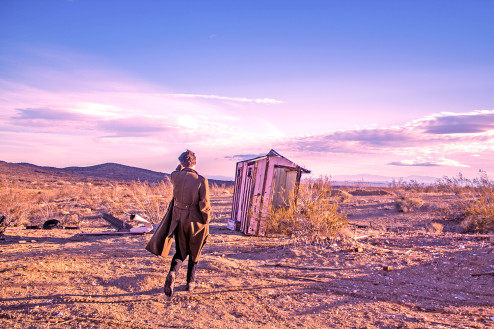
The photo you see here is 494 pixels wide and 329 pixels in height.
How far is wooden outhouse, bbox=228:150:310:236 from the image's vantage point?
39.1ft

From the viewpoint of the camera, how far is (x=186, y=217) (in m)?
5.77

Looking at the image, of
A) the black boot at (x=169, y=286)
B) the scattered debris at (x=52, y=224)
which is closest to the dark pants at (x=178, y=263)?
→ the black boot at (x=169, y=286)

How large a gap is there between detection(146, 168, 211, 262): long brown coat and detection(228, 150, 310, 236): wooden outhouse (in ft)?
19.3

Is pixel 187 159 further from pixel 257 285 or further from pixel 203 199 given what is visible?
pixel 257 285

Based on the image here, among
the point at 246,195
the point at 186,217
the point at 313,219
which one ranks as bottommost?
the point at 313,219

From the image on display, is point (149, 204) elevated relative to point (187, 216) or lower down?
lower down

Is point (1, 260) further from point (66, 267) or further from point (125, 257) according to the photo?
point (125, 257)

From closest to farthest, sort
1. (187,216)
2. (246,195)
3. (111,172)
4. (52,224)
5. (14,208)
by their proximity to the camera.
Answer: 1. (187,216)
2. (246,195)
3. (52,224)
4. (14,208)
5. (111,172)

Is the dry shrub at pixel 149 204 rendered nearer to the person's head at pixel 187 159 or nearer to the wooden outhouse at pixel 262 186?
the wooden outhouse at pixel 262 186

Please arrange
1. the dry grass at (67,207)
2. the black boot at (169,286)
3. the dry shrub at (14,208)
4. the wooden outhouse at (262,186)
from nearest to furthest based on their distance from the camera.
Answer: the black boot at (169,286), the wooden outhouse at (262,186), the dry shrub at (14,208), the dry grass at (67,207)

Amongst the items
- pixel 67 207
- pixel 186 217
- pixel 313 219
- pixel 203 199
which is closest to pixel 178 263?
pixel 186 217

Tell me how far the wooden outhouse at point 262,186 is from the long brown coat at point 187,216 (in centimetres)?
588

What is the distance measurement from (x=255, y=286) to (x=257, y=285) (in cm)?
7

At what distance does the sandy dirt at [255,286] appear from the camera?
5055 mm
